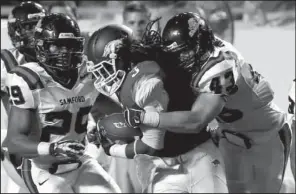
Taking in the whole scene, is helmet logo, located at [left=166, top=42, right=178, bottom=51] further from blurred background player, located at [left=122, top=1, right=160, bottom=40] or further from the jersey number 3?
blurred background player, located at [left=122, top=1, right=160, bottom=40]

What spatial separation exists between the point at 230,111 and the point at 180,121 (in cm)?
19

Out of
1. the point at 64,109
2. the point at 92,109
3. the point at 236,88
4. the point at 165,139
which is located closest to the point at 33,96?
the point at 64,109

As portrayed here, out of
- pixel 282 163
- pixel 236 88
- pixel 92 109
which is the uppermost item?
pixel 236 88

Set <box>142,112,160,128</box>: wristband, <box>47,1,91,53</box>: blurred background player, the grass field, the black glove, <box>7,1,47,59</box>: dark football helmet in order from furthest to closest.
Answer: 1. <box>47,1,91,53</box>: blurred background player
2. <box>7,1,47,59</box>: dark football helmet
3. the grass field
4. the black glove
5. <box>142,112,160,128</box>: wristband

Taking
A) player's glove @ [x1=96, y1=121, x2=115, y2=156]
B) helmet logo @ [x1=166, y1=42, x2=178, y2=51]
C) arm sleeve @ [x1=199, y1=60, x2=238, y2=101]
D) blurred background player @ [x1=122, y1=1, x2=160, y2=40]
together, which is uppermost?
helmet logo @ [x1=166, y1=42, x2=178, y2=51]

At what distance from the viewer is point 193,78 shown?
1.26m

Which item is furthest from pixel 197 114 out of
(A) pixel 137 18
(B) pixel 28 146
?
(A) pixel 137 18

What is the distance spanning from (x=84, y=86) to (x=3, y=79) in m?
0.39

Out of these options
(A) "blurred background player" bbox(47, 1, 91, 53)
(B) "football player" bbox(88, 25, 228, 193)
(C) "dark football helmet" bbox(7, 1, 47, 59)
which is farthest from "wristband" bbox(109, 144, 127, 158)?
(A) "blurred background player" bbox(47, 1, 91, 53)

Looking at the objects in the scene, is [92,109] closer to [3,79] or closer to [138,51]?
[138,51]

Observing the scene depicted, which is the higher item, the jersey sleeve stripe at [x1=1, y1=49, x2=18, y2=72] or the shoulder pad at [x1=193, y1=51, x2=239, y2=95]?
the shoulder pad at [x1=193, y1=51, x2=239, y2=95]

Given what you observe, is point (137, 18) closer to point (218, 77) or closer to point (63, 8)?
point (63, 8)

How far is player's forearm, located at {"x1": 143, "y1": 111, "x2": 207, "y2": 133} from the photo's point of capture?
1.21 meters

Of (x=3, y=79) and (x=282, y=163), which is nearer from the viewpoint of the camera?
(x=282, y=163)
